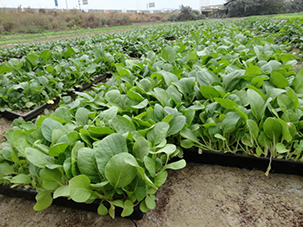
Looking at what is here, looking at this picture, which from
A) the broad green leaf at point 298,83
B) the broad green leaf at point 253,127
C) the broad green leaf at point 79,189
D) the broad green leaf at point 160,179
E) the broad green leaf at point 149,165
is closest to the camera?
the broad green leaf at point 79,189

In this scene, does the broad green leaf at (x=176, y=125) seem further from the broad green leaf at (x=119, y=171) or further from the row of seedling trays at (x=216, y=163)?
the broad green leaf at (x=119, y=171)

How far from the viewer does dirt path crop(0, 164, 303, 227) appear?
1.27m

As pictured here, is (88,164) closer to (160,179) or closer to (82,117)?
(160,179)

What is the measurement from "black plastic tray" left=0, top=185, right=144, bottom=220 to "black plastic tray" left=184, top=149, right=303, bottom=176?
0.65 m

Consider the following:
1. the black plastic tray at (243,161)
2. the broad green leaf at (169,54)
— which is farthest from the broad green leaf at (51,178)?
the broad green leaf at (169,54)

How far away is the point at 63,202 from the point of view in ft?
4.38

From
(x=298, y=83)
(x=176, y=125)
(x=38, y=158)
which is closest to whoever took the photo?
(x=38, y=158)

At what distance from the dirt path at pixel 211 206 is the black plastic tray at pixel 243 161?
4 cm

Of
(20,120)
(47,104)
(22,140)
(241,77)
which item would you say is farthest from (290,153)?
(47,104)

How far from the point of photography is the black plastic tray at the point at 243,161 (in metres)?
1.53

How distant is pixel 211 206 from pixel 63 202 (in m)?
0.92

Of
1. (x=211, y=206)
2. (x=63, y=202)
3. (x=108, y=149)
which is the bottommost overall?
(x=211, y=206)

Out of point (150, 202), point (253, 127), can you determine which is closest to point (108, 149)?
point (150, 202)

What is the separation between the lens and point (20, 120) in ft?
6.21
